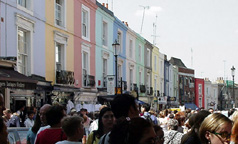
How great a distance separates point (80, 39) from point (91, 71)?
239 cm

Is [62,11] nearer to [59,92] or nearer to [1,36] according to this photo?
[59,92]

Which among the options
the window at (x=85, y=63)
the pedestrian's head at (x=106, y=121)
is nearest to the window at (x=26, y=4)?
the window at (x=85, y=63)

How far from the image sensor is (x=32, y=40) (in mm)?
16516

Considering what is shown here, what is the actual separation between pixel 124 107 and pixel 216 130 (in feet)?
3.46

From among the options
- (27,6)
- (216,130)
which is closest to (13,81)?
(27,6)

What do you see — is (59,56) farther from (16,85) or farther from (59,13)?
(16,85)

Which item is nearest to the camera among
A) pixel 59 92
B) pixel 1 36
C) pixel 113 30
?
pixel 1 36

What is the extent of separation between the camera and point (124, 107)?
4.31m

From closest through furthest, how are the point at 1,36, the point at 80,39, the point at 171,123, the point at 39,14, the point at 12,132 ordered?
the point at 12,132, the point at 171,123, the point at 1,36, the point at 39,14, the point at 80,39

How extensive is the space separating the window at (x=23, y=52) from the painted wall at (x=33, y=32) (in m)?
0.21

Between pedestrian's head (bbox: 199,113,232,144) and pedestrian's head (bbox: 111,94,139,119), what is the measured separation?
31.9 inches

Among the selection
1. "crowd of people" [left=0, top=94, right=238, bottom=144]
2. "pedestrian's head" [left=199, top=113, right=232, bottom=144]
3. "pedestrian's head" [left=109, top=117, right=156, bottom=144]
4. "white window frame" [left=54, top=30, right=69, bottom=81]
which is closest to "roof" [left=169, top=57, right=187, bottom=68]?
"white window frame" [left=54, top=30, right=69, bottom=81]

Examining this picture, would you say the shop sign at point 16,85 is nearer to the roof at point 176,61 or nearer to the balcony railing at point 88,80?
the balcony railing at point 88,80

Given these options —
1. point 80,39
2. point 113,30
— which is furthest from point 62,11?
point 113,30
